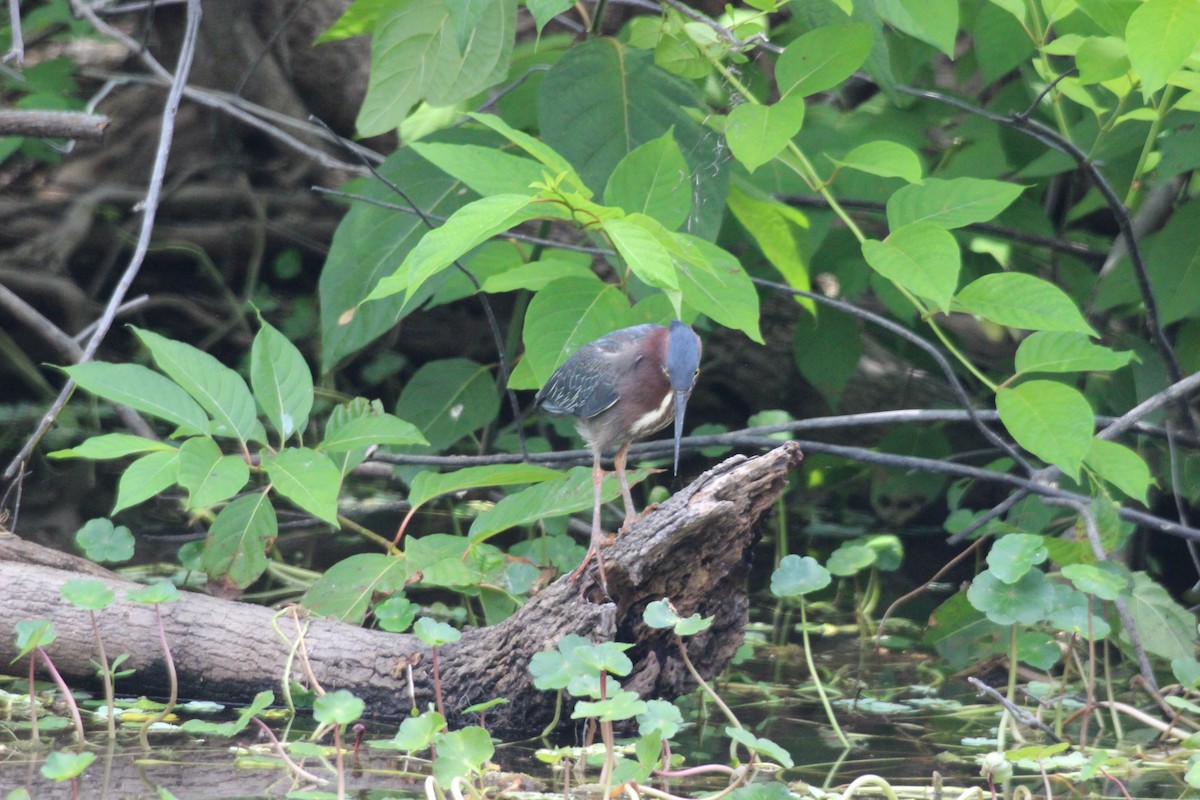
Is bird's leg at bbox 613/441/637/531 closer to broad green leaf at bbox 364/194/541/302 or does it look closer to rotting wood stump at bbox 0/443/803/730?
rotting wood stump at bbox 0/443/803/730

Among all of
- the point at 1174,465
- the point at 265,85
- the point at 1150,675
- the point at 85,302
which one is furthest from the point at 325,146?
the point at 1150,675

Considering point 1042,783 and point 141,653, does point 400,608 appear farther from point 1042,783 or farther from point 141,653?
point 1042,783

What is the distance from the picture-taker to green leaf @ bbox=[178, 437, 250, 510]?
3010mm

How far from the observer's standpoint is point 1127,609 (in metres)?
3.30

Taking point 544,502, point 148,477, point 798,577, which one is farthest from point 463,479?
point 798,577

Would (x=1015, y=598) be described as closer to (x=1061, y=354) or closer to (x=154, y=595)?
(x=1061, y=354)

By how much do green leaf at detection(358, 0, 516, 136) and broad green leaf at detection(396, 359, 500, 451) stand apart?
91 cm

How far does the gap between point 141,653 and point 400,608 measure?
643 mm

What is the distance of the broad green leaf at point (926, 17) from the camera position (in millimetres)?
3240

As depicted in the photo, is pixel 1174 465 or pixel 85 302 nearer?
pixel 1174 465

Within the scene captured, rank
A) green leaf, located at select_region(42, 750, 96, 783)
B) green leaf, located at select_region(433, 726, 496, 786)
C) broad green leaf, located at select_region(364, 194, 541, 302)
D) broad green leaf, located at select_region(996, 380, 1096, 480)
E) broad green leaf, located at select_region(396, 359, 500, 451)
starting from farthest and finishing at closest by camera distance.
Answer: broad green leaf, located at select_region(396, 359, 500, 451) < broad green leaf, located at select_region(996, 380, 1096, 480) < broad green leaf, located at select_region(364, 194, 541, 302) < green leaf, located at select_region(433, 726, 496, 786) < green leaf, located at select_region(42, 750, 96, 783)

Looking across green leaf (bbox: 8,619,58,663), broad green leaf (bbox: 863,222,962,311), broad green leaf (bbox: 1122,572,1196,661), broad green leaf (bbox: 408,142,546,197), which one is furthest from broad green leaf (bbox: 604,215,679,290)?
broad green leaf (bbox: 1122,572,1196,661)

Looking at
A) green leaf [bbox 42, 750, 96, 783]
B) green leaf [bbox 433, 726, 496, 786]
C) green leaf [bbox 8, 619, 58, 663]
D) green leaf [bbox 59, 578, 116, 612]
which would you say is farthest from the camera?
green leaf [bbox 59, 578, 116, 612]

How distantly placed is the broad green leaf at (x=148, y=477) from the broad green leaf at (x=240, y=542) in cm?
31
